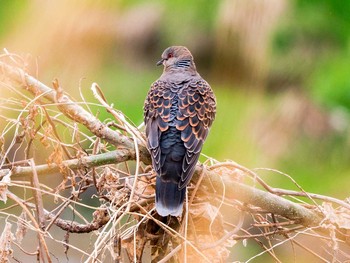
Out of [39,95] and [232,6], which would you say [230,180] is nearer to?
[39,95]

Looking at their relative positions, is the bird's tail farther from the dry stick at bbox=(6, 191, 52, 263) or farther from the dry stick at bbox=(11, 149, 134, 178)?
the dry stick at bbox=(6, 191, 52, 263)

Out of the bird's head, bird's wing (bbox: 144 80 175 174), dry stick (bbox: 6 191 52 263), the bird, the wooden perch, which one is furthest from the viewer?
A: the bird's head

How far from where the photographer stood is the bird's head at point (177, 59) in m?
2.31

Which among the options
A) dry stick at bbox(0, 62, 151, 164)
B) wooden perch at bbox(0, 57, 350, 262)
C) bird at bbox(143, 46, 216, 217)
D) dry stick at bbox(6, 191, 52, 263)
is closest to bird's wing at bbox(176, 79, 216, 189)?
bird at bbox(143, 46, 216, 217)

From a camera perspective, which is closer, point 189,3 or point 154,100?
point 154,100

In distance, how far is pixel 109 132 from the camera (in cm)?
146

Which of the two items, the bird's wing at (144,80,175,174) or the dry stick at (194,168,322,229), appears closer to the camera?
the dry stick at (194,168,322,229)

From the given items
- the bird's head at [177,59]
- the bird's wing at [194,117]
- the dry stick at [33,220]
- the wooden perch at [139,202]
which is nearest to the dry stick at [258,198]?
the wooden perch at [139,202]

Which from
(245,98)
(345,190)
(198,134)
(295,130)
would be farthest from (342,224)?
(295,130)

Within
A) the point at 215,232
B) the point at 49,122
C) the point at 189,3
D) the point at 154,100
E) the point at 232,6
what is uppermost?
the point at 189,3

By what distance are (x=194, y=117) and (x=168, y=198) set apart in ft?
1.59

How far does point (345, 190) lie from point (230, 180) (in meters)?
1.69

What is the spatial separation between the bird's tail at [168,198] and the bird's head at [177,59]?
2.45ft

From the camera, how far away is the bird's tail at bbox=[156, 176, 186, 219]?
1.46 metres
